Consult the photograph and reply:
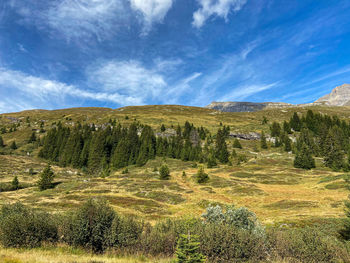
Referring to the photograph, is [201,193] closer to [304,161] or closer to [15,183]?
[15,183]

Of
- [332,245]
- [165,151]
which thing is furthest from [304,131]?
[332,245]

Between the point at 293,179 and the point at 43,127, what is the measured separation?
12950 centimetres

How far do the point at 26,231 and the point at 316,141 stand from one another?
11639 cm

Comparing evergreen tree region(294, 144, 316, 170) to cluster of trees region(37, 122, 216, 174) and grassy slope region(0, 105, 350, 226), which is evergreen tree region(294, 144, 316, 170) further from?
cluster of trees region(37, 122, 216, 174)

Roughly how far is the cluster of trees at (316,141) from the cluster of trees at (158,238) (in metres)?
64.7

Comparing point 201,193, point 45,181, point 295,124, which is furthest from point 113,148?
point 295,124

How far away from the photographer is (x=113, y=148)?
92750 mm

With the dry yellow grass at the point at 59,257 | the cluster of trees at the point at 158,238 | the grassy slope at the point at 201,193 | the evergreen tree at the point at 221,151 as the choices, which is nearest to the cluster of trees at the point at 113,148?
the evergreen tree at the point at 221,151

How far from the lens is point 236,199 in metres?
34.7

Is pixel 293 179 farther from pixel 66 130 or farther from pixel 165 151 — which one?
pixel 66 130

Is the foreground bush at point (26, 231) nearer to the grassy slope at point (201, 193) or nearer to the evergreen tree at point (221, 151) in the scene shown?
the grassy slope at point (201, 193)

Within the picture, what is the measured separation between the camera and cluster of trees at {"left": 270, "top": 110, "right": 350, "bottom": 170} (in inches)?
2485

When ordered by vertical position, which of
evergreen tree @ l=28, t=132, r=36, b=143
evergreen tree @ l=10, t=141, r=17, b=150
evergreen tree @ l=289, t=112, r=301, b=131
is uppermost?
evergreen tree @ l=289, t=112, r=301, b=131

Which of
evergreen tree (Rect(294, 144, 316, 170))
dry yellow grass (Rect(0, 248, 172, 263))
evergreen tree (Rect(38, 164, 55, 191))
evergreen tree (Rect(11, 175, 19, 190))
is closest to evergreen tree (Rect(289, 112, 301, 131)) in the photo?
evergreen tree (Rect(294, 144, 316, 170))
